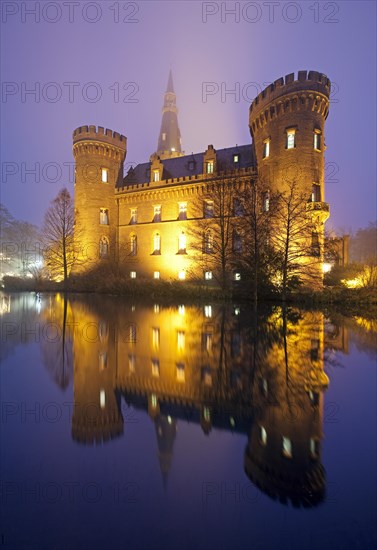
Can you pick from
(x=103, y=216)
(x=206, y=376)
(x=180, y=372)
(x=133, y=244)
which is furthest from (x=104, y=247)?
(x=206, y=376)

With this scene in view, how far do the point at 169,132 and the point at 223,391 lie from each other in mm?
71892

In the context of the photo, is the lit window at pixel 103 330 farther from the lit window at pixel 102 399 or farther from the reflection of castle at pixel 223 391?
the lit window at pixel 102 399

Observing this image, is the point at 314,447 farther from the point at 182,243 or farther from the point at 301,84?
the point at 182,243

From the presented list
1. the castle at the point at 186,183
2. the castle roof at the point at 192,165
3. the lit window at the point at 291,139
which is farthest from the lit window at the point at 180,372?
the castle roof at the point at 192,165

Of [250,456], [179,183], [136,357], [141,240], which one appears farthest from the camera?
[141,240]

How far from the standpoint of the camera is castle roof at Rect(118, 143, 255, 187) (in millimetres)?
32438

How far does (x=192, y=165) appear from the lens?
35594mm

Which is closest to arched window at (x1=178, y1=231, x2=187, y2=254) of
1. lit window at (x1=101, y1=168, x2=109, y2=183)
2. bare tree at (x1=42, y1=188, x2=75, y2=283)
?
lit window at (x1=101, y1=168, x2=109, y2=183)

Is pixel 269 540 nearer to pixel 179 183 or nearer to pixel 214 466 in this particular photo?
pixel 214 466

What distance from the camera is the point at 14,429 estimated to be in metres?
3.82

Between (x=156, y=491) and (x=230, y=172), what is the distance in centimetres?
3030

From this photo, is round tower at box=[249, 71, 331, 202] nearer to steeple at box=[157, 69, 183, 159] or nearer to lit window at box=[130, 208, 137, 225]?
lit window at box=[130, 208, 137, 225]

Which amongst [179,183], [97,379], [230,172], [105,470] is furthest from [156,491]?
[179,183]

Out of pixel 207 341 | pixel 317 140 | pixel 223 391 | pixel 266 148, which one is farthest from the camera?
pixel 266 148
